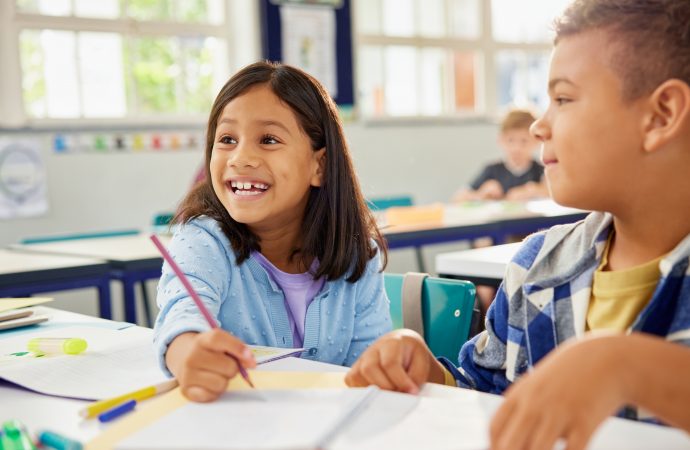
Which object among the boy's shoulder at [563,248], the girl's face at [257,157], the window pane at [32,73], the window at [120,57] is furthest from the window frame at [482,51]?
the boy's shoulder at [563,248]

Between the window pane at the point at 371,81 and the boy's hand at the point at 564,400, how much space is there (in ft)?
16.7

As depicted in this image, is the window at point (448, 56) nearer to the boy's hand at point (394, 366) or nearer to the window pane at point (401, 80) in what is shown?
the window pane at point (401, 80)

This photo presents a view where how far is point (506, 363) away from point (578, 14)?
17.2 inches

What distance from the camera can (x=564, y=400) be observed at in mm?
606

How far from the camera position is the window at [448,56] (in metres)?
5.74

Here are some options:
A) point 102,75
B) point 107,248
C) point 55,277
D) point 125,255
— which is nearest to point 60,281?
point 55,277

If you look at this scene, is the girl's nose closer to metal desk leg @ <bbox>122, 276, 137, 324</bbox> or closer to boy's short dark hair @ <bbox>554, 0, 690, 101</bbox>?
boy's short dark hair @ <bbox>554, 0, 690, 101</bbox>

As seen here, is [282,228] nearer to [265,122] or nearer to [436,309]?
[265,122]

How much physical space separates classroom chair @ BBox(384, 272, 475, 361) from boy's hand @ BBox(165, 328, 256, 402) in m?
0.70

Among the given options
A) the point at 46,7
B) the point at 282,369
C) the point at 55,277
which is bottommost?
the point at 55,277

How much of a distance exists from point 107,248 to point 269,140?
5.37 feet

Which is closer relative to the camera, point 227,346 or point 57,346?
point 227,346

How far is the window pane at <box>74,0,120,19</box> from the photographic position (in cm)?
450

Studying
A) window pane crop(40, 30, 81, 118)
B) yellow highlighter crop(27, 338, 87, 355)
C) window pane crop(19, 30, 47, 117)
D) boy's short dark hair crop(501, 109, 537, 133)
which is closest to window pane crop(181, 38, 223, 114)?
window pane crop(40, 30, 81, 118)
